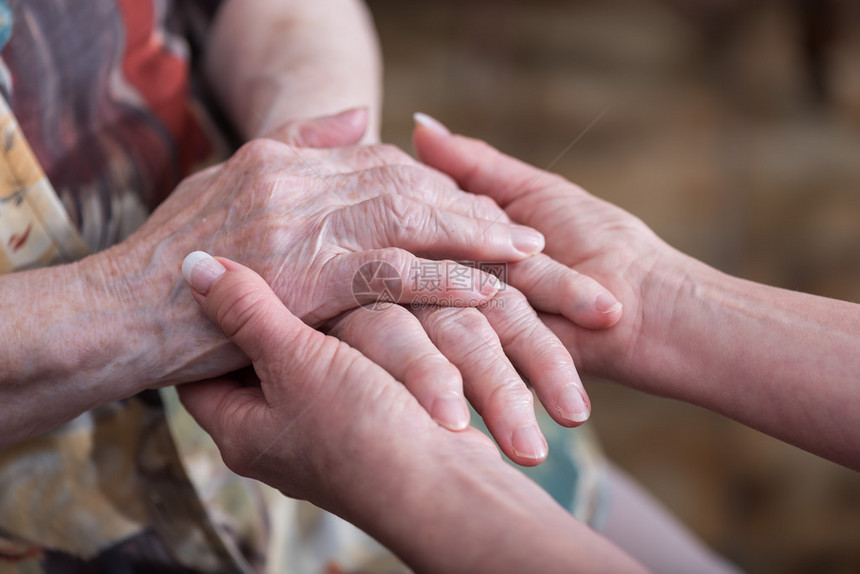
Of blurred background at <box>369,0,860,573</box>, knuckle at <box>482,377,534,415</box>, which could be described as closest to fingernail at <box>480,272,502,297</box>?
knuckle at <box>482,377,534,415</box>

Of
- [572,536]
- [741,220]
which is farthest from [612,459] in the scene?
[572,536]

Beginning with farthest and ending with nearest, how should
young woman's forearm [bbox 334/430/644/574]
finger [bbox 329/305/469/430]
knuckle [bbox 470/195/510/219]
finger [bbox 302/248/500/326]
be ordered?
1. knuckle [bbox 470/195/510/219]
2. finger [bbox 302/248/500/326]
3. finger [bbox 329/305/469/430]
4. young woman's forearm [bbox 334/430/644/574]

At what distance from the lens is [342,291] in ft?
2.20

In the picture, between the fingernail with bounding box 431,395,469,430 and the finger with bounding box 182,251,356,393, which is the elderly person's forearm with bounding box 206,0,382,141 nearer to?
the finger with bounding box 182,251,356,393

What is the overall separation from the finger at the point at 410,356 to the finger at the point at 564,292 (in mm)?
140

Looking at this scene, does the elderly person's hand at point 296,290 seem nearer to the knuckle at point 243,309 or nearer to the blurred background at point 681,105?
the knuckle at point 243,309

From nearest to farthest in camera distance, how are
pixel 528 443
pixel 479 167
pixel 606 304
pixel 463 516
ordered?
pixel 463 516
pixel 528 443
pixel 606 304
pixel 479 167

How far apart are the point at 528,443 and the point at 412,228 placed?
242 millimetres

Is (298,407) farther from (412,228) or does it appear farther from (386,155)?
(386,155)

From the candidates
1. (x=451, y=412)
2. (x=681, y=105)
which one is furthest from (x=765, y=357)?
(x=681, y=105)

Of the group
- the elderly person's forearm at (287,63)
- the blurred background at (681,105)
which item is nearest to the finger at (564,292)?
the elderly person's forearm at (287,63)

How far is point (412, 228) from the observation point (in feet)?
2.29

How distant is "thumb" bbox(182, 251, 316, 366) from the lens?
59cm

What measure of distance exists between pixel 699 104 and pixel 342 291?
6.17ft
